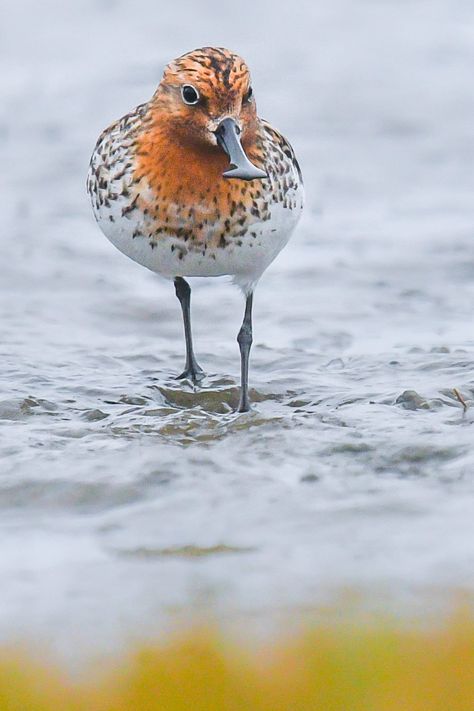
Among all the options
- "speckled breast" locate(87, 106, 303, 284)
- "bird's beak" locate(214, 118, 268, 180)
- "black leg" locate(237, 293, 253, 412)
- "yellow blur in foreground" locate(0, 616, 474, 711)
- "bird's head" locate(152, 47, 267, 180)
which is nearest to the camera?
"yellow blur in foreground" locate(0, 616, 474, 711)

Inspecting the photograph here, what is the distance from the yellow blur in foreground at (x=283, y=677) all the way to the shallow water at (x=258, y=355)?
326 millimetres

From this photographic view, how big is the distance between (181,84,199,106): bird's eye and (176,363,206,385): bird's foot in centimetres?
186

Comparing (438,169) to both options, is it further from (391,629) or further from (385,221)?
(391,629)

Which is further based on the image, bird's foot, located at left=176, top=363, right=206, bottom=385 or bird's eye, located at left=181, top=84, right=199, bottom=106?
bird's foot, located at left=176, top=363, right=206, bottom=385

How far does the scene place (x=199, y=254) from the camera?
683cm

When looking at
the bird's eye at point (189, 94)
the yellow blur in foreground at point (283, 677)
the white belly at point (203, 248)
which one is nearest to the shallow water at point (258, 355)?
the yellow blur in foreground at point (283, 677)

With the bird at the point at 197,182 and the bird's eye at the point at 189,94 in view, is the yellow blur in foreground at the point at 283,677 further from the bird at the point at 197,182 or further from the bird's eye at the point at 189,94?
the bird's eye at the point at 189,94

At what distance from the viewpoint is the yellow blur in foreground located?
368 centimetres

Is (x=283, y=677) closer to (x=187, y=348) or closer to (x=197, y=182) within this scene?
(x=197, y=182)

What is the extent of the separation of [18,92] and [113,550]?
30.6 ft

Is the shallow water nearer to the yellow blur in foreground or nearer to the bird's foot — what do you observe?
the bird's foot

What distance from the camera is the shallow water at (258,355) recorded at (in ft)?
16.2

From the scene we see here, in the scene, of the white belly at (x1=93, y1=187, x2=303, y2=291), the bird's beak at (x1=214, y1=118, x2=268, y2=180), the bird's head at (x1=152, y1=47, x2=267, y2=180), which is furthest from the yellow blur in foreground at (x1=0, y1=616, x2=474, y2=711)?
the white belly at (x1=93, y1=187, x2=303, y2=291)

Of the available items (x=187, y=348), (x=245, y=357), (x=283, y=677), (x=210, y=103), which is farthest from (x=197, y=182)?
(x=283, y=677)
